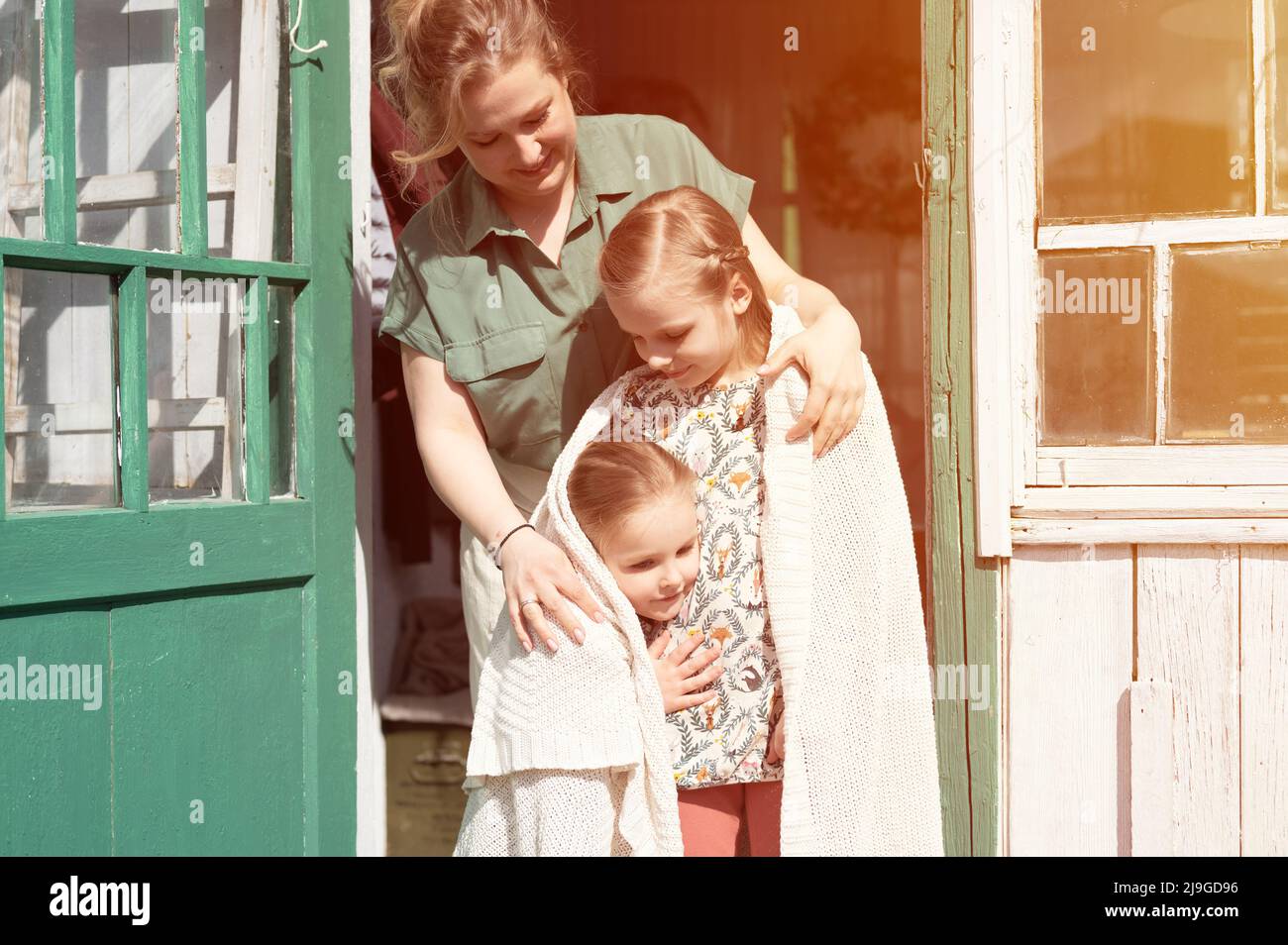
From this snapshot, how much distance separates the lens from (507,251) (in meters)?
2.41

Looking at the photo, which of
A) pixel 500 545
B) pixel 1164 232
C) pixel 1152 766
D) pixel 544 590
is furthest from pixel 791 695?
pixel 1164 232

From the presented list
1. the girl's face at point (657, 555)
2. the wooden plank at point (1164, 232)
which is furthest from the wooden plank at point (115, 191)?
the wooden plank at point (1164, 232)

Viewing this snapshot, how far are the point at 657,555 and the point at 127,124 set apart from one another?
4.32 ft

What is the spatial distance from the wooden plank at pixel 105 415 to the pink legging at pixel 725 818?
121 cm

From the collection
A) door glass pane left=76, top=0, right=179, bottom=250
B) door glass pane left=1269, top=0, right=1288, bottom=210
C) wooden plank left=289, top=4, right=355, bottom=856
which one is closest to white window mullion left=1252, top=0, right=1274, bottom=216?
door glass pane left=1269, top=0, right=1288, bottom=210

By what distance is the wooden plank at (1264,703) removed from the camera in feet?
7.42

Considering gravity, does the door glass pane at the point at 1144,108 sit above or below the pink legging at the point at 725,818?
above

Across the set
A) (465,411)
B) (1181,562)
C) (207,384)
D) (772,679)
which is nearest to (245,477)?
(207,384)

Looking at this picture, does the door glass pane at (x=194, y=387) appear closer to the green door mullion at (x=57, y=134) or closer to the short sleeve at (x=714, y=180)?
the green door mullion at (x=57, y=134)

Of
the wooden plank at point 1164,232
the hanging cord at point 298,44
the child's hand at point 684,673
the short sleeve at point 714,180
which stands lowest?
the child's hand at point 684,673

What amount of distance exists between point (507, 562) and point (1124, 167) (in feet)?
4.77

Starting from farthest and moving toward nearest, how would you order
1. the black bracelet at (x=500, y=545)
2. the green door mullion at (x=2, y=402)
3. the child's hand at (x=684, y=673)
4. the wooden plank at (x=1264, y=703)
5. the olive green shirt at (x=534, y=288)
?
the olive green shirt at (x=534, y=288) < the wooden plank at (x=1264, y=703) < the black bracelet at (x=500, y=545) < the child's hand at (x=684, y=673) < the green door mullion at (x=2, y=402)

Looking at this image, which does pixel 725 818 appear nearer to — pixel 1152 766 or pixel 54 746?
pixel 1152 766

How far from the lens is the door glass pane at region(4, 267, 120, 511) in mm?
2051
